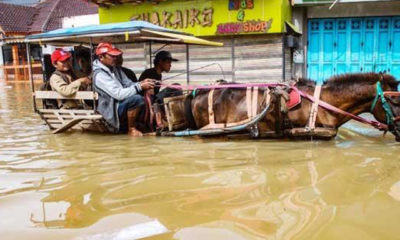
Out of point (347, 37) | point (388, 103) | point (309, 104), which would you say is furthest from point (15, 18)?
point (388, 103)

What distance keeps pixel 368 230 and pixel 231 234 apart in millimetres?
798

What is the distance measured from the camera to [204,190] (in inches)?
122

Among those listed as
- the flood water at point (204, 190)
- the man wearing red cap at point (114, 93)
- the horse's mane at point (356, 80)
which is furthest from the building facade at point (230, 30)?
the flood water at point (204, 190)

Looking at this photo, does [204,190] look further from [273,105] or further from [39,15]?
[39,15]

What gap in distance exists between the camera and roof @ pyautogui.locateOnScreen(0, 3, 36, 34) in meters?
22.2

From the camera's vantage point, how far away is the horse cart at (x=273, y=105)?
4.35 m

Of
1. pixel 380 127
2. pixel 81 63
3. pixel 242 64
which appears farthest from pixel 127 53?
pixel 380 127

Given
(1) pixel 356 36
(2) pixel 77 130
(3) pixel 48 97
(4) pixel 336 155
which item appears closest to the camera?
(4) pixel 336 155

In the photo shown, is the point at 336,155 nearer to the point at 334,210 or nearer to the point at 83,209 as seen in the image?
the point at 334,210

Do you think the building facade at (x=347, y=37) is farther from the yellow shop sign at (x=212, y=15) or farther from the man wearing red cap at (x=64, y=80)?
the man wearing red cap at (x=64, y=80)

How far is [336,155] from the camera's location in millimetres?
4121

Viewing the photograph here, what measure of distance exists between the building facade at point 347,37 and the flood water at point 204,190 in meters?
7.35

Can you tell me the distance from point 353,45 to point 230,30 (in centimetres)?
365

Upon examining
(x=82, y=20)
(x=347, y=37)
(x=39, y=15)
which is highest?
(x=39, y=15)
